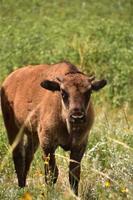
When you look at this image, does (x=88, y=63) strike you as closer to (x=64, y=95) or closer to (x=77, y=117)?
(x=64, y=95)

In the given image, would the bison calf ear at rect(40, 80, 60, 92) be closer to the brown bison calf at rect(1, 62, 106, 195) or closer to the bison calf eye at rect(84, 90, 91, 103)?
the brown bison calf at rect(1, 62, 106, 195)

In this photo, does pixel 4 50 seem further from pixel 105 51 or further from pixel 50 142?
pixel 50 142

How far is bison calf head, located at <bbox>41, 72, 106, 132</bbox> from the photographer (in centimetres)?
894

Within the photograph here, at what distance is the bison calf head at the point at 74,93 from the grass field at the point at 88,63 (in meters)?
0.41

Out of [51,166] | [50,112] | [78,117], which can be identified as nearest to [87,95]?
[78,117]

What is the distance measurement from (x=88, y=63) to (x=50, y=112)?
27.2 feet

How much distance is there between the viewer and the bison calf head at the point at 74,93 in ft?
29.3

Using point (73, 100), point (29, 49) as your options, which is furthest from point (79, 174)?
point (29, 49)

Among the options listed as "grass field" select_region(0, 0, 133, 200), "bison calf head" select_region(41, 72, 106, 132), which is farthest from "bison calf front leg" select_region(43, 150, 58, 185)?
"bison calf head" select_region(41, 72, 106, 132)

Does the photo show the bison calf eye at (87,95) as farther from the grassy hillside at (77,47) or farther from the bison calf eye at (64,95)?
the grassy hillside at (77,47)

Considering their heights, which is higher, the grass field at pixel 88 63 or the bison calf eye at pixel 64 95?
the bison calf eye at pixel 64 95

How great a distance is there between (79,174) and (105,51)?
32.6 ft

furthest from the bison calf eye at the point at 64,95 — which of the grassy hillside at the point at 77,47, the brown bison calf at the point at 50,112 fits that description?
the grassy hillside at the point at 77,47

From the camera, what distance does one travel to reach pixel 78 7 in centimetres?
3456
